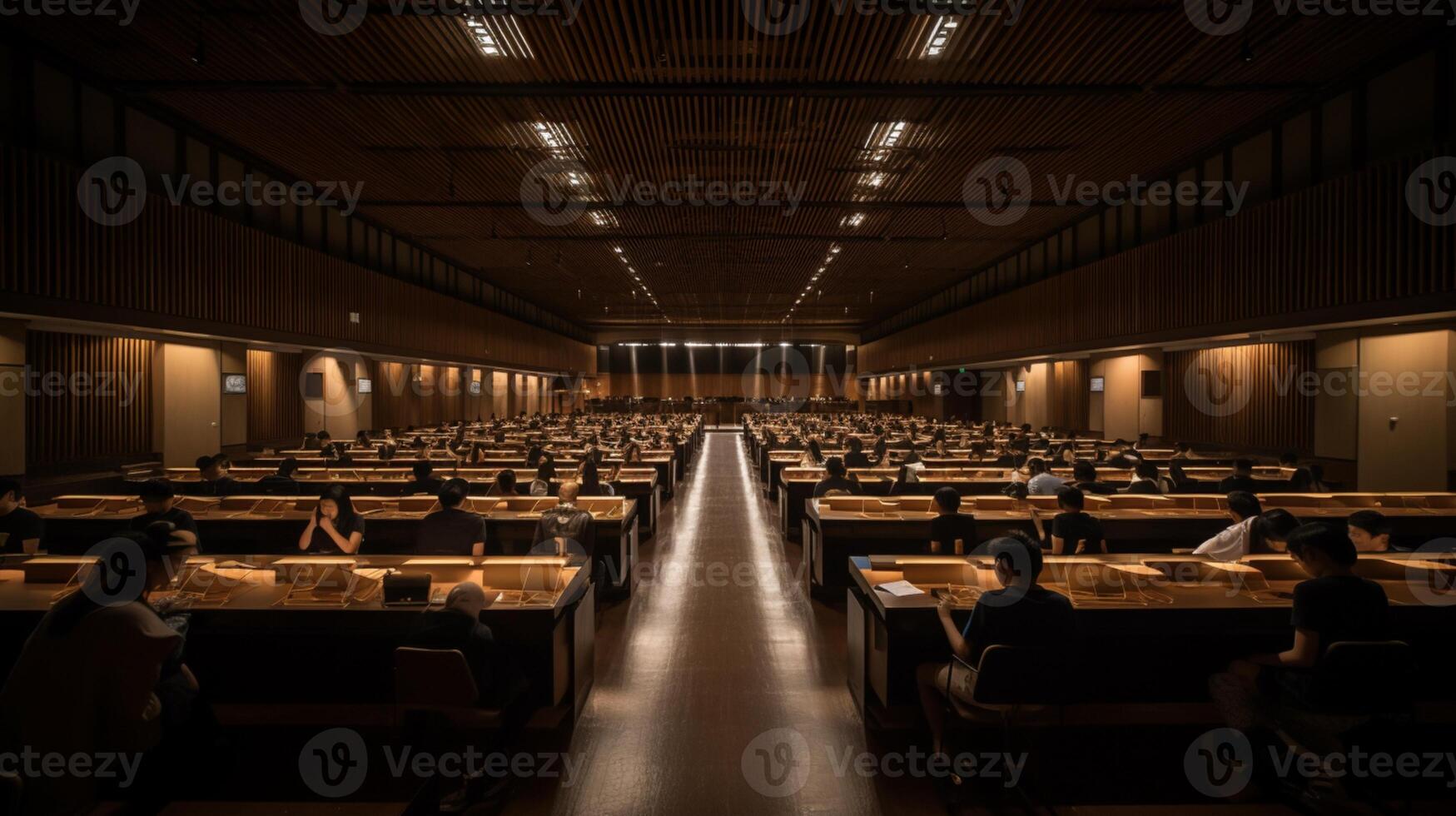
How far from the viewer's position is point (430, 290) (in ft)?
65.3

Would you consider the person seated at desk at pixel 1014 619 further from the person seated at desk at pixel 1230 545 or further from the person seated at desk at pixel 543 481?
the person seated at desk at pixel 543 481

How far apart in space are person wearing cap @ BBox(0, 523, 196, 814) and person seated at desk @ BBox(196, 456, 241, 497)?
226 inches

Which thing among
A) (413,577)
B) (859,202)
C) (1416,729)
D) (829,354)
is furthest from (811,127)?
(829,354)

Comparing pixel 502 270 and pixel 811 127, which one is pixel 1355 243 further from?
pixel 502 270

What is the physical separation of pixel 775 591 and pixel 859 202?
9.26 meters

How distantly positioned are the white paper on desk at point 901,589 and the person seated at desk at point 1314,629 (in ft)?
5.00

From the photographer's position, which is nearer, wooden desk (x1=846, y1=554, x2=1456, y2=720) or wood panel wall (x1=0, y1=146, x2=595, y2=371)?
wooden desk (x1=846, y1=554, x2=1456, y2=720)

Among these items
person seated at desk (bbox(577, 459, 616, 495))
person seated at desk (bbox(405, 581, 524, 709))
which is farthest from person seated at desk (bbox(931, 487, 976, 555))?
person seated at desk (bbox(577, 459, 616, 495))

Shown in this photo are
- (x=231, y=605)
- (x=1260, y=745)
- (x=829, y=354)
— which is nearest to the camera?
(x=1260, y=745)

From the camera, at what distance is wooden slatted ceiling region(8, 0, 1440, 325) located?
7.17 meters

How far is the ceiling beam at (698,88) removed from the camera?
27.0 ft

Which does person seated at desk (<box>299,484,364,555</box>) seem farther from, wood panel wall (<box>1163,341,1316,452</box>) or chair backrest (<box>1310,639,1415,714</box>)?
wood panel wall (<box>1163,341,1316,452</box>)

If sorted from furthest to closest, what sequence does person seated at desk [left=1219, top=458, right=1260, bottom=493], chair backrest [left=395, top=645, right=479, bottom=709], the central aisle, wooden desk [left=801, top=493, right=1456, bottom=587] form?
1. person seated at desk [left=1219, top=458, right=1260, bottom=493]
2. wooden desk [left=801, top=493, right=1456, bottom=587]
3. the central aisle
4. chair backrest [left=395, top=645, right=479, bottom=709]

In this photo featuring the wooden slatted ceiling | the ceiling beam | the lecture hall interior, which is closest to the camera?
the lecture hall interior
